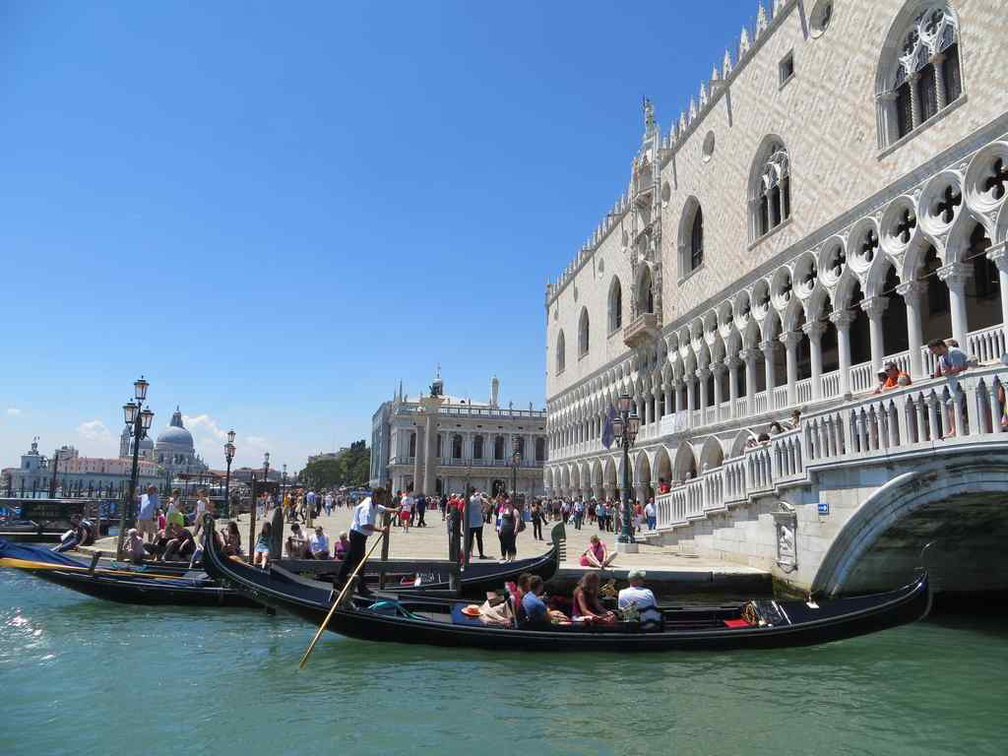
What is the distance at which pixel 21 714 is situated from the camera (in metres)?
6.12

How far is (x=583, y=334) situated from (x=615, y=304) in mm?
4669

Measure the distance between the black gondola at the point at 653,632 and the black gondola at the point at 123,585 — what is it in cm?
273

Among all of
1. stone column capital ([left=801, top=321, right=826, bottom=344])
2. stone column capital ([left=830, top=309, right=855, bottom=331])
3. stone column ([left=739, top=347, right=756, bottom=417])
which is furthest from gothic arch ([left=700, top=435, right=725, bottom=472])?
stone column capital ([left=830, top=309, right=855, bottom=331])

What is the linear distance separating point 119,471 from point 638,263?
11336cm

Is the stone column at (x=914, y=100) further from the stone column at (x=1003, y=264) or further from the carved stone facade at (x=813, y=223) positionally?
the stone column at (x=1003, y=264)

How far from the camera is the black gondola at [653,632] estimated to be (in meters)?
7.55

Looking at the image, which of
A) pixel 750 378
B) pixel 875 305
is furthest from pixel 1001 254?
pixel 750 378

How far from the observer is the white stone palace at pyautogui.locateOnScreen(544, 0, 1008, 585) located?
Answer: 10727mm

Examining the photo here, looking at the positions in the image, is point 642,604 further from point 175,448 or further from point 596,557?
point 175,448

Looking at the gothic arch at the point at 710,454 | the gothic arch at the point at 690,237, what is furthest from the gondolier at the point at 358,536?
the gothic arch at the point at 690,237

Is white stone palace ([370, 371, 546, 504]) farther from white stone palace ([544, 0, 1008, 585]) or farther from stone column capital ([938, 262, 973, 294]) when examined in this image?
stone column capital ([938, 262, 973, 294])

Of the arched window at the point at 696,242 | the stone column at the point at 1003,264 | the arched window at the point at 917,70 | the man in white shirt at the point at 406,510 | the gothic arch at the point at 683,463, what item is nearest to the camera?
the stone column at the point at 1003,264

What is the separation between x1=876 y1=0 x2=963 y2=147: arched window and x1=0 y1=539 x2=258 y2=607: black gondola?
12903 mm

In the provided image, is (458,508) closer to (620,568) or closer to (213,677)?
(620,568)
